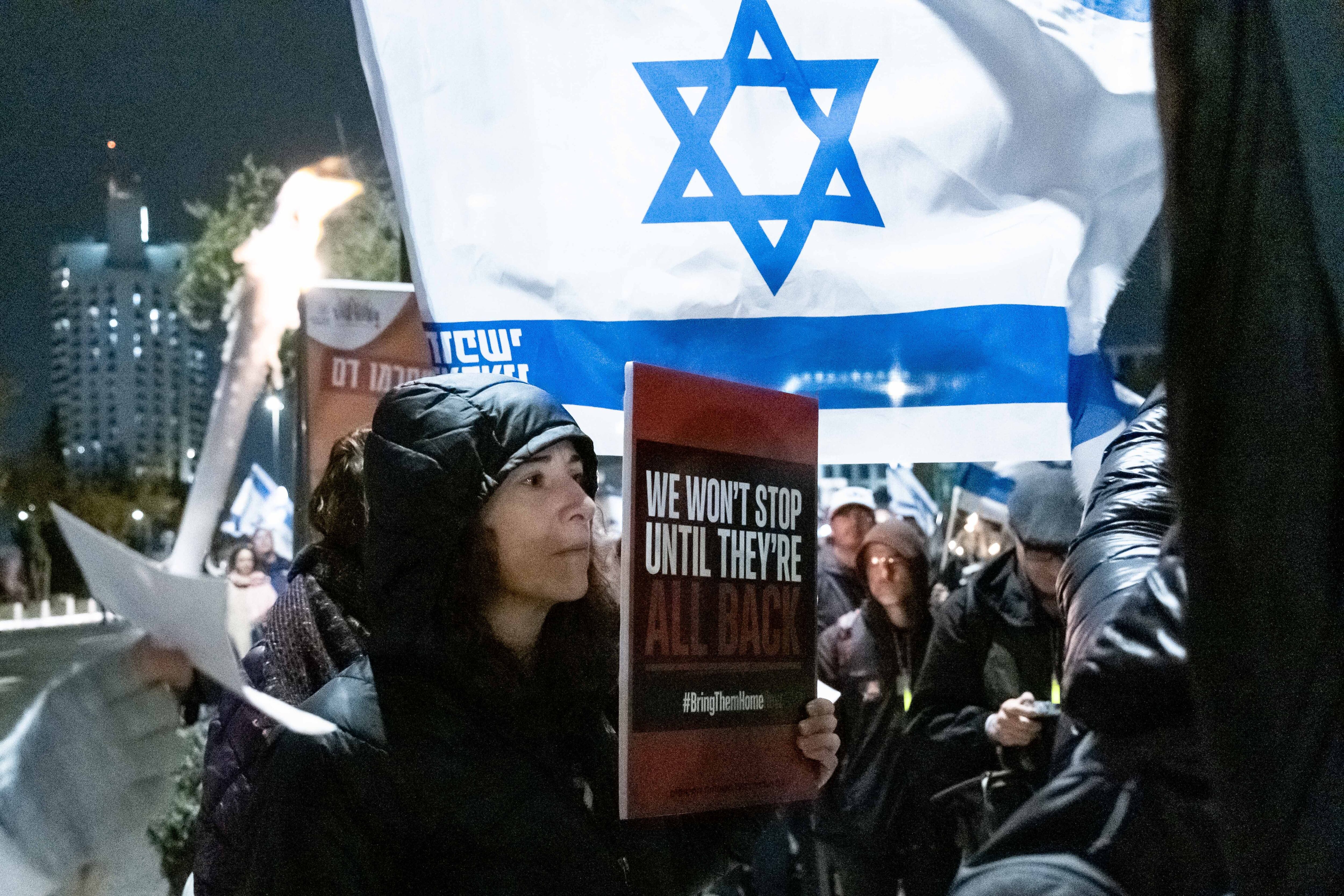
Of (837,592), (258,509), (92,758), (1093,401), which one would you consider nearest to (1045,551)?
(837,592)

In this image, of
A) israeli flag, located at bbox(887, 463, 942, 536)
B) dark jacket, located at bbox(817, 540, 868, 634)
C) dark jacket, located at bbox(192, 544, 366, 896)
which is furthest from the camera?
israeli flag, located at bbox(887, 463, 942, 536)

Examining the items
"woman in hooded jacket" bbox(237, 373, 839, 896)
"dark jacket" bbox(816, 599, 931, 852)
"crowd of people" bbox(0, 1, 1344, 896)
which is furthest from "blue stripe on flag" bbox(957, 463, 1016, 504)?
"woman in hooded jacket" bbox(237, 373, 839, 896)

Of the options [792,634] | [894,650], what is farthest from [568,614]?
[894,650]

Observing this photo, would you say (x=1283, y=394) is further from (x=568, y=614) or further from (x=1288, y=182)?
(x=568, y=614)

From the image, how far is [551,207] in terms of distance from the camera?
2.50m

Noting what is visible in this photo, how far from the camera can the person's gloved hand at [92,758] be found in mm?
1255

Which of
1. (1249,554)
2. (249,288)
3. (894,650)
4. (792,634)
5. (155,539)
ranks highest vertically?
→ (249,288)

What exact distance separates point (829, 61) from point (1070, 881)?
1485 mm

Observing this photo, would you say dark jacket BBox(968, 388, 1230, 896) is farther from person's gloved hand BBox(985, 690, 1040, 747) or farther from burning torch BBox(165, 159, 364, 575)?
person's gloved hand BBox(985, 690, 1040, 747)

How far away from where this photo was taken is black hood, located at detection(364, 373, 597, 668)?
1819 millimetres

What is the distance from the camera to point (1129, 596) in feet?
3.97

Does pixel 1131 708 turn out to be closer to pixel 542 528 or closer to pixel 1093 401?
pixel 542 528

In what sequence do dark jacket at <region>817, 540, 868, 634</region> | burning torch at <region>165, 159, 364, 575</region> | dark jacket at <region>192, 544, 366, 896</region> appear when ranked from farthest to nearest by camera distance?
1. dark jacket at <region>817, 540, 868, 634</region>
2. dark jacket at <region>192, 544, 366, 896</region>
3. burning torch at <region>165, 159, 364, 575</region>

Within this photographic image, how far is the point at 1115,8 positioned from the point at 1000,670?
285 cm
